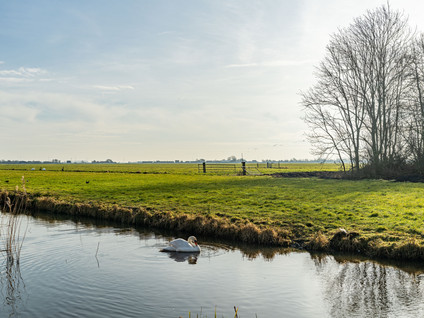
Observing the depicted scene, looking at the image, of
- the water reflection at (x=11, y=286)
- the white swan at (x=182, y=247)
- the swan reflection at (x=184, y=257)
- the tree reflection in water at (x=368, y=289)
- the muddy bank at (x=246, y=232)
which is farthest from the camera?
the white swan at (x=182, y=247)

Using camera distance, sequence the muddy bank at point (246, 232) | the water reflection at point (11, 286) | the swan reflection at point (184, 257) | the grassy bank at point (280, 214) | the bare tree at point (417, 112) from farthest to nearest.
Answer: the bare tree at point (417, 112) < the grassy bank at point (280, 214) < the muddy bank at point (246, 232) < the swan reflection at point (184, 257) < the water reflection at point (11, 286)

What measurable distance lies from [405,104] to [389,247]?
36730 mm

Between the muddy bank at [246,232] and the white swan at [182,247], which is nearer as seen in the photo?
the muddy bank at [246,232]

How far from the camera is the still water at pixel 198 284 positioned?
30.7 ft

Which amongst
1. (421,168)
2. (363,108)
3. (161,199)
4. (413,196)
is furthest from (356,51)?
(161,199)

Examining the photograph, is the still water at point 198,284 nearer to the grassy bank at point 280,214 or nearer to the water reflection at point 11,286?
the water reflection at point 11,286

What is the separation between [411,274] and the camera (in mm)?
12039

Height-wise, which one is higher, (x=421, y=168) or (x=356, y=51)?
(x=356, y=51)

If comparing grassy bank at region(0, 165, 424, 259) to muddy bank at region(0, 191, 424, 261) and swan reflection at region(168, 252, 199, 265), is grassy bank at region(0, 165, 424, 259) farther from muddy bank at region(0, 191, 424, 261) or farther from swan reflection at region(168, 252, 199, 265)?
swan reflection at region(168, 252, 199, 265)

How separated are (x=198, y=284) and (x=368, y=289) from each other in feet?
16.6

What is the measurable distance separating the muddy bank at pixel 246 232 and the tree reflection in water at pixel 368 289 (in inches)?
47.2

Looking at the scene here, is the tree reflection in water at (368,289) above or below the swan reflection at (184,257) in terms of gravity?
below

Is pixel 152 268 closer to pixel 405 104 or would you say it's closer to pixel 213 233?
pixel 213 233

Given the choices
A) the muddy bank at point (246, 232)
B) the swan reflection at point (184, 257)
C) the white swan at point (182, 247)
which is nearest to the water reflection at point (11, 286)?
the muddy bank at point (246, 232)
